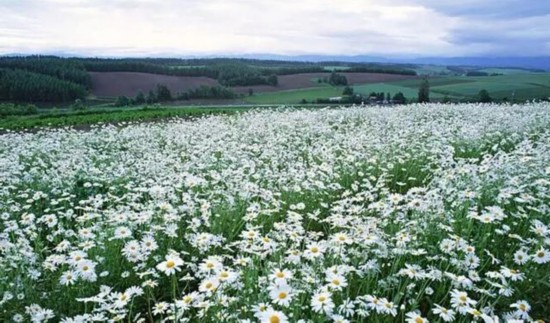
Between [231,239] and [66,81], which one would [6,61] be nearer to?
[66,81]

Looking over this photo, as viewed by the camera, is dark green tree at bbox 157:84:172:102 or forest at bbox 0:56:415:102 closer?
dark green tree at bbox 157:84:172:102

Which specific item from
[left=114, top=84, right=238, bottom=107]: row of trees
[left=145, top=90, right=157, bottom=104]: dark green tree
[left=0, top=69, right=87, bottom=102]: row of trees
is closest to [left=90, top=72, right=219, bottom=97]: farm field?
[left=114, top=84, right=238, bottom=107]: row of trees

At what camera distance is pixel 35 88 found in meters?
52.4

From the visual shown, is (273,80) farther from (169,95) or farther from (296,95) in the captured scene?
(169,95)

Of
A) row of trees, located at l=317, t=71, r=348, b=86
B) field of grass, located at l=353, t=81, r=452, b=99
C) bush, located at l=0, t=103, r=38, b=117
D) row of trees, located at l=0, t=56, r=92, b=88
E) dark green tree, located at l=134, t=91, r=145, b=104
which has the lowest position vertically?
bush, located at l=0, t=103, r=38, b=117

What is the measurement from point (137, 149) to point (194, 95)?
4221 centimetres

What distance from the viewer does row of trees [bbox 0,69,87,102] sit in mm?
51406

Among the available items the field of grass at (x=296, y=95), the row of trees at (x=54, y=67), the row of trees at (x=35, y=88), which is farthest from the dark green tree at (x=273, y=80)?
the row of trees at (x=35, y=88)

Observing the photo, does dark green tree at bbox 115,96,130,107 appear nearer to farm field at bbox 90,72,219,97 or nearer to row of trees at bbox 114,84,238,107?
row of trees at bbox 114,84,238,107

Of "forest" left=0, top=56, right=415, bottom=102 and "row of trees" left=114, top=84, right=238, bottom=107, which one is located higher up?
"forest" left=0, top=56, right=415, bottom=102

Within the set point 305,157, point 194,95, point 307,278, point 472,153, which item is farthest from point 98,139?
point 194,95

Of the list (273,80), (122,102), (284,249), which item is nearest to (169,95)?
(122,102)

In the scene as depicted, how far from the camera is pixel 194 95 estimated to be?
53594 mm

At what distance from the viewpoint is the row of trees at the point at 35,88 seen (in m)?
51.4
